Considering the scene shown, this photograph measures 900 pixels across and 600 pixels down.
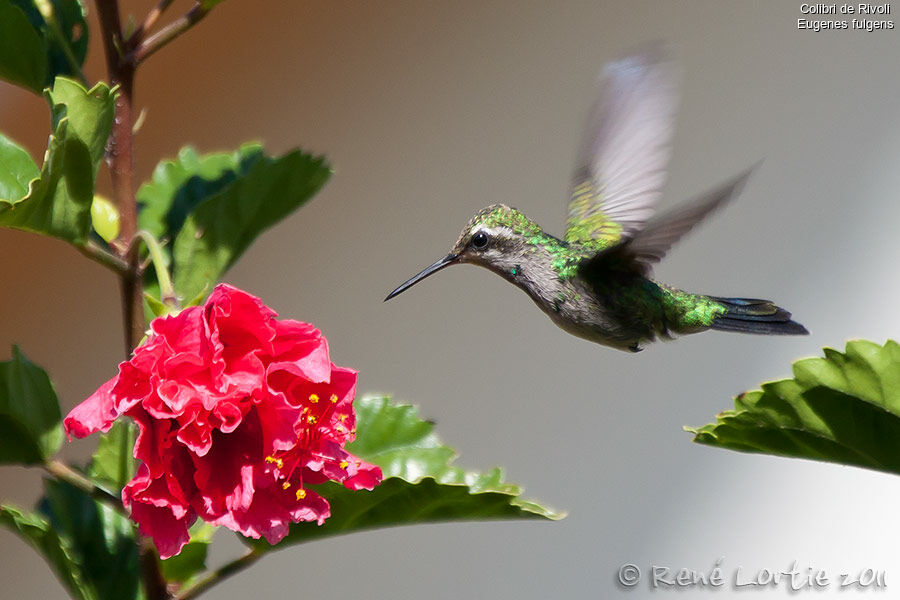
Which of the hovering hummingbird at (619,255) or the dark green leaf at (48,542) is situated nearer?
the dark green leaf at (48,542)

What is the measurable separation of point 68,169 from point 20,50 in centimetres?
21

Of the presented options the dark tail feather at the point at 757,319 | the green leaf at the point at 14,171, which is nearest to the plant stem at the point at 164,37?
the green leaf at the point at 14,171

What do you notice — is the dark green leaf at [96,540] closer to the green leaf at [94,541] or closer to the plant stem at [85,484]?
the green leaf at [94,541]

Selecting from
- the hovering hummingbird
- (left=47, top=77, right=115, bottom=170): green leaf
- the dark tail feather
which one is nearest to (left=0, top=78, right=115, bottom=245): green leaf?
(left=47, top=77, right=115, bottom=170): green leaf

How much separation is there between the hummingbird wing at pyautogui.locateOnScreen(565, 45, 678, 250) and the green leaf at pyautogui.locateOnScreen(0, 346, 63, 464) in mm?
547

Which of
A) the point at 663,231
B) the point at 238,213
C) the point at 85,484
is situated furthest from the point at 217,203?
the point at 663,231

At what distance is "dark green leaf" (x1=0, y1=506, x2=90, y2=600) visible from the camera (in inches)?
30.4

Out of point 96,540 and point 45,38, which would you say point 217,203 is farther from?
point 96,540

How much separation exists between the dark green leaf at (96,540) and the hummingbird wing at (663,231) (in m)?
0.52

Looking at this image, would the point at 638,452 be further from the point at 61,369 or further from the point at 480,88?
the point at 61,369

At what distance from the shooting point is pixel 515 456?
2.27 meters

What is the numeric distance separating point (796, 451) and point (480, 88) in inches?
68.5

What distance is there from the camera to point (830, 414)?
2.35 feet

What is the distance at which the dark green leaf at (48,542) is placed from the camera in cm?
77
